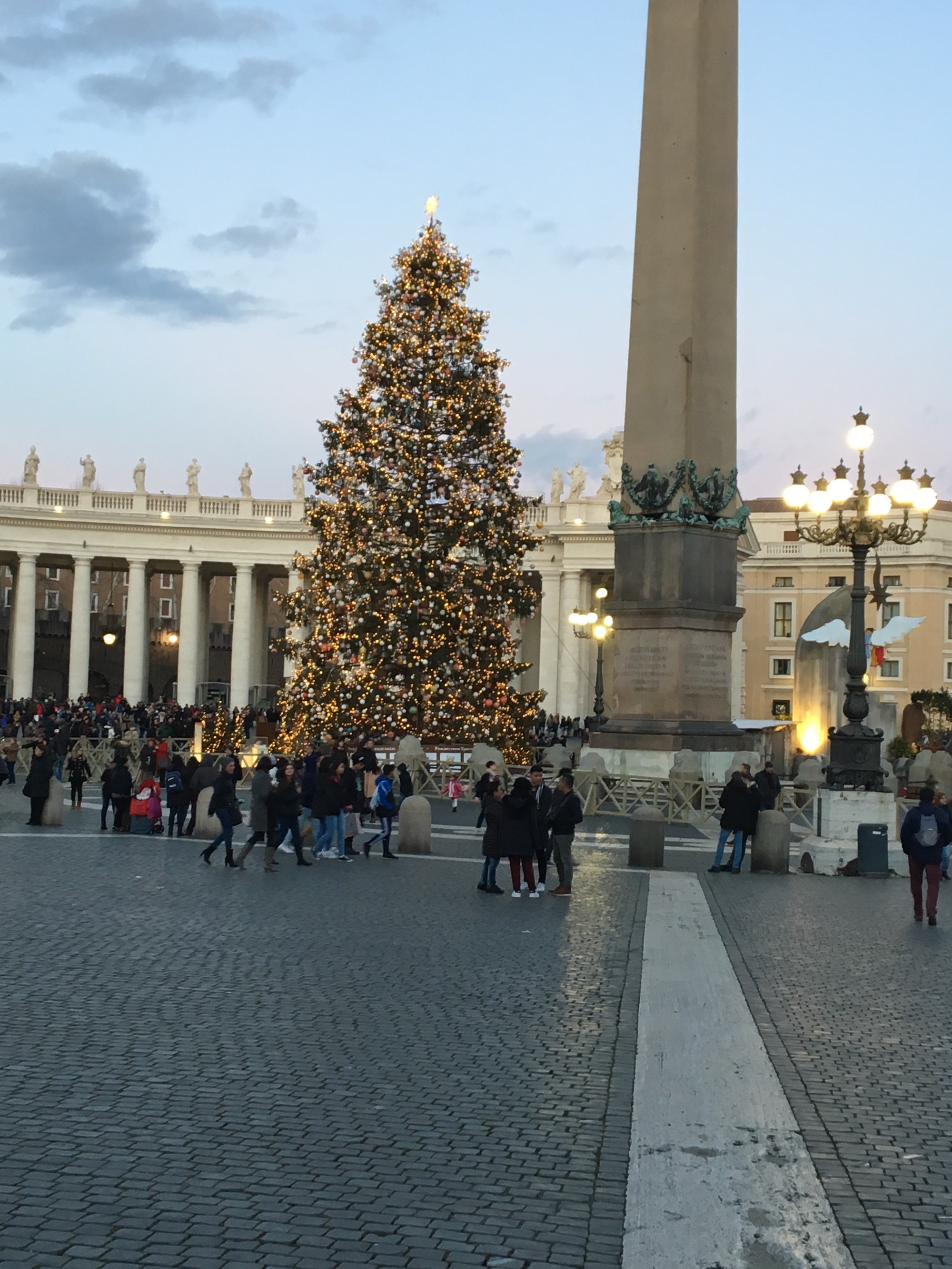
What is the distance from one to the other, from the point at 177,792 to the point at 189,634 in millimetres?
55970

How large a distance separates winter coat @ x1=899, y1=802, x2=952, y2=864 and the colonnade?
2425 inches

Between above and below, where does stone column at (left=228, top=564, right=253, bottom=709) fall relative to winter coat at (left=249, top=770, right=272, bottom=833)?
above

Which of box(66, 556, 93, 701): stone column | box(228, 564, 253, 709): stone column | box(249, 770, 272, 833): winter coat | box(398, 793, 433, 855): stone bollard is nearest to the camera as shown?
box(249, 770, 272, 833): winter coat

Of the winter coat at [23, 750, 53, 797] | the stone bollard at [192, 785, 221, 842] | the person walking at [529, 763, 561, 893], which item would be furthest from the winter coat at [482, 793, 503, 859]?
the winter coat at [23, 750, 53, 797]

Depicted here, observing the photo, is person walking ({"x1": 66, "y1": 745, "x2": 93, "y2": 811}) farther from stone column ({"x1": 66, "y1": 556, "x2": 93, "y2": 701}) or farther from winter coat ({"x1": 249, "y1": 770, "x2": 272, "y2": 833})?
stone column ({"x1": 66, "y1": 556, "x2": 93, "y2": 701})

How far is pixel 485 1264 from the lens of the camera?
4.99 metres

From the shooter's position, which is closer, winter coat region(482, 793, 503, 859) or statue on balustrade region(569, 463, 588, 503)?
winter coat region(482, 793, 503, 859)

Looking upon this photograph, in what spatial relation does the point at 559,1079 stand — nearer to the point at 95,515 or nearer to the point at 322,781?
the point at 322,781

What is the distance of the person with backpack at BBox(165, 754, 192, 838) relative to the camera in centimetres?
2233

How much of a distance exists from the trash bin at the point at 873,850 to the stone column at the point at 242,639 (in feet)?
198

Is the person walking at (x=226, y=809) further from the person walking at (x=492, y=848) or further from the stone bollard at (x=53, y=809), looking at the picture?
the stone bollard at (x=53, y=809)

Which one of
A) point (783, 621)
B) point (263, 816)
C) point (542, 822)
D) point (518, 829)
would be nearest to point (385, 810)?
point (263, 816)

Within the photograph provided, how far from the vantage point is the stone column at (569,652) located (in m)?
74.9

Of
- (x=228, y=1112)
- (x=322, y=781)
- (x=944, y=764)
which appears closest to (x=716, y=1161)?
(x=228, y=1112)
